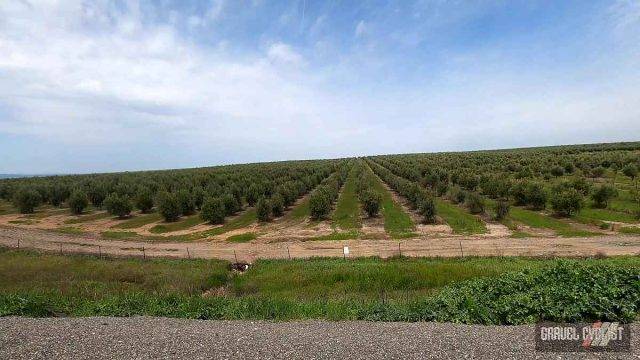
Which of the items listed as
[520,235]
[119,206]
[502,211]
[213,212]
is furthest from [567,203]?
[119,206]

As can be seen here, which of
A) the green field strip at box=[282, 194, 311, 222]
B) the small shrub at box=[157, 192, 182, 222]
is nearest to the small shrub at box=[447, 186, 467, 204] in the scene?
the green field strip at box=[282, 194, 311, 222]

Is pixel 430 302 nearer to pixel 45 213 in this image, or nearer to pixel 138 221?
pixel 138 221

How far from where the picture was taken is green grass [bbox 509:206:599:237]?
34969mm

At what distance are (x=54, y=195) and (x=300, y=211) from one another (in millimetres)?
55402

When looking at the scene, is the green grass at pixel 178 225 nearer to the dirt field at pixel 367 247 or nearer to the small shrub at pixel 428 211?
the dirt field at pixel 367 247

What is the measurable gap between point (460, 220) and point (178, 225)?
1376 inches

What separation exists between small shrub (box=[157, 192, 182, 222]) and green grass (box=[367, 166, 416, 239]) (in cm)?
2846

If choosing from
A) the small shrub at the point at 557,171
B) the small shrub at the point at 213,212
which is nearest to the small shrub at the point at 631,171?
the small shrub at the point at 557,171

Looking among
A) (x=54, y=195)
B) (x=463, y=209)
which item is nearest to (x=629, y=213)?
(x=463, y=209)

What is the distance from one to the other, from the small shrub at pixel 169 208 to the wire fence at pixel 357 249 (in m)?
13.8

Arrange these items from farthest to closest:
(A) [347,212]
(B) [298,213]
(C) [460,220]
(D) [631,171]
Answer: (D) [631,171] < (B) [298,213] < (A) [347,212] < (C) [460,220]

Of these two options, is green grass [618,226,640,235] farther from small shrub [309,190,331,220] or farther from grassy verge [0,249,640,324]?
small shrub [309,190,331,220]

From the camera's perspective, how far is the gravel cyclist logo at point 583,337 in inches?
354

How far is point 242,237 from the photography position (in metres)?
41.0
